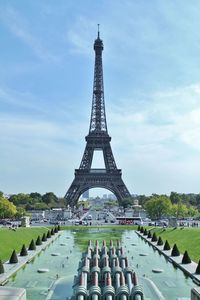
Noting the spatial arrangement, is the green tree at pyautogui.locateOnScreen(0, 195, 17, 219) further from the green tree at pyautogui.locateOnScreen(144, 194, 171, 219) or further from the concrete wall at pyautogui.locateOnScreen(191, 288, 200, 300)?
the concrete wall at pyautogui.locateOnScreen(191, 288, 200, 300)

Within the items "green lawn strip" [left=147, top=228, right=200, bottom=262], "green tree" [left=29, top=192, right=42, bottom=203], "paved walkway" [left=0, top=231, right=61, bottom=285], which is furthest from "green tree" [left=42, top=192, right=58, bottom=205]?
"paved walkway" [left=0, top=231, right=61, bottom=285]

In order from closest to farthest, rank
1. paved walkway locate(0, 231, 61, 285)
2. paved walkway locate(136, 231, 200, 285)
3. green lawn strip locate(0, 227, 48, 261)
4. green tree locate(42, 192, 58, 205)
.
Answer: paved walkway locate(0, 231, 61, 285) < paved walkway locate(136, 231, 200, 285) < green lawn strip locate(0, 227, 48, 261) < green tree locate(42, 192, 58, 205)

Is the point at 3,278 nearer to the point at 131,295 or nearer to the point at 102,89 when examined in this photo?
the point at 131,295

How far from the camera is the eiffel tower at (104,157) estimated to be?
352ft

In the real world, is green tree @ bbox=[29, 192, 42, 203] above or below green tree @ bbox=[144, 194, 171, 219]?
above

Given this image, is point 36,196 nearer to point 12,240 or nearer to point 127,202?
point 127,202

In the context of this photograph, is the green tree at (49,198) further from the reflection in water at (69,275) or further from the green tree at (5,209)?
the reflection in water at (69,275)

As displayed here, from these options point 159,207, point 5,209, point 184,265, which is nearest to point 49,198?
point 159,207

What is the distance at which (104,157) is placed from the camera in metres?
111

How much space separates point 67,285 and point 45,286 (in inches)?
53.1

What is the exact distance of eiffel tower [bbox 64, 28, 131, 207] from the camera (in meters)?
107

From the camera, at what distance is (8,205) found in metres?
81.3

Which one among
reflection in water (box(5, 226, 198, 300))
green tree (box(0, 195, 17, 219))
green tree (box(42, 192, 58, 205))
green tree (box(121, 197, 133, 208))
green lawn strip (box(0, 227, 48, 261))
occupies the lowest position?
reflection in water (box(5, 226, 198, 300))

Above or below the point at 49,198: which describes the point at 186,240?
below
